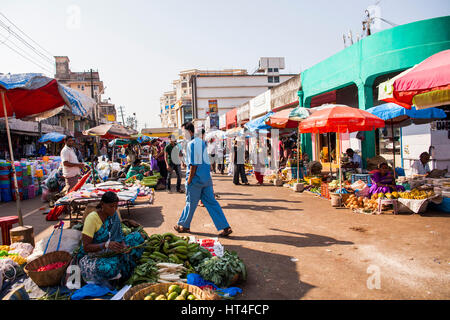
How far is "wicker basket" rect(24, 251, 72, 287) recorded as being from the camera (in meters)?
3.60

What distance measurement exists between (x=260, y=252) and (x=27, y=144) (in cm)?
2498

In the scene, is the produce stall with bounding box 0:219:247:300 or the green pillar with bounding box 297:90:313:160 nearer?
the produce stall with bounding box 0:219:247:300

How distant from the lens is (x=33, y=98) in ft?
19.3

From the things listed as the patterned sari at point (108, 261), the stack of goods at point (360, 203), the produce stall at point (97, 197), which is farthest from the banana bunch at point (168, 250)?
the stack of goods at point (360, 203)

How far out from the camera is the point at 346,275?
13.1 feet

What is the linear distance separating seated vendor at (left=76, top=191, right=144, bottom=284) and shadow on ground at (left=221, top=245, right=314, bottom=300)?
1.51 metres

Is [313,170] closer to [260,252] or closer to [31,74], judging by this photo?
[260,252]

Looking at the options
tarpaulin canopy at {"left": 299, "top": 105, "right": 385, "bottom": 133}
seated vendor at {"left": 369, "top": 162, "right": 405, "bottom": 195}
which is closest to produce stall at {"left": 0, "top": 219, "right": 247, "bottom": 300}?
tarpaulin canopy at {"left": 299, "top": 105, "right": 385, "bottom": 133}

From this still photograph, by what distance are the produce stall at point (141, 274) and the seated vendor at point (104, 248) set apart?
0.09 metres

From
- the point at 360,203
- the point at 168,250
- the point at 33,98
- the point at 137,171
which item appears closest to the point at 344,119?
the point at 360,203

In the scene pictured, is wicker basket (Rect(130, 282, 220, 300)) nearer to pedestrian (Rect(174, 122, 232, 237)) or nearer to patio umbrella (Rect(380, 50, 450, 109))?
pedestrian (Rect(174, 122, 232, 237))

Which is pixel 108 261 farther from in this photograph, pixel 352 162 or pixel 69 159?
pixel 352 162

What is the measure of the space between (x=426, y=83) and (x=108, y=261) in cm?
514
